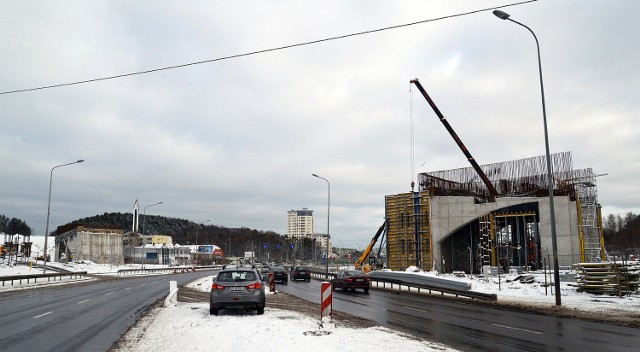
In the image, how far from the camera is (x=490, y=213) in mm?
52406

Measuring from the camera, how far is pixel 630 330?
1488cm

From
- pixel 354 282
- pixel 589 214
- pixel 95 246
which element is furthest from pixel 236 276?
pixel 95 246

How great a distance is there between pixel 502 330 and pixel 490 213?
132 feet

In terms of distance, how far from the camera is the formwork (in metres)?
52.9

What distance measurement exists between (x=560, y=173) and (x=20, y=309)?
51.7 metres

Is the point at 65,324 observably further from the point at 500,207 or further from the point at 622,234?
→ the point at 622,234

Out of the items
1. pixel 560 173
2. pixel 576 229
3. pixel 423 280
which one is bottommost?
pixel 423 280

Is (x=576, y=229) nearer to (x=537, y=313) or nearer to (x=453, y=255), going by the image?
(x=453, y=255)

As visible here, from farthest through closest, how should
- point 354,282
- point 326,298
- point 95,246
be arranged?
point 95,246
point 354,282
point 326,298

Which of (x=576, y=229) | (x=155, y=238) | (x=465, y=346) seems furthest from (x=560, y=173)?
(x=155, y=238)

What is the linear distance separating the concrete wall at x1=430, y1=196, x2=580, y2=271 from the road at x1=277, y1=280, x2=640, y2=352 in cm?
2997

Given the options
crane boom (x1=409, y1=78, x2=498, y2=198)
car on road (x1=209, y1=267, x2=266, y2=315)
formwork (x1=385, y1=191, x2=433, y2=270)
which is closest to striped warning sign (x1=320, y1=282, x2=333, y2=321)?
car on road (x1=209, y1=267, x2=266, y2=315)

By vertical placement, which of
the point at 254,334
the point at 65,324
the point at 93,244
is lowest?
the point at 65,324

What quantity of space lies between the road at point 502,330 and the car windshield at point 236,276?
4621 millimetres
